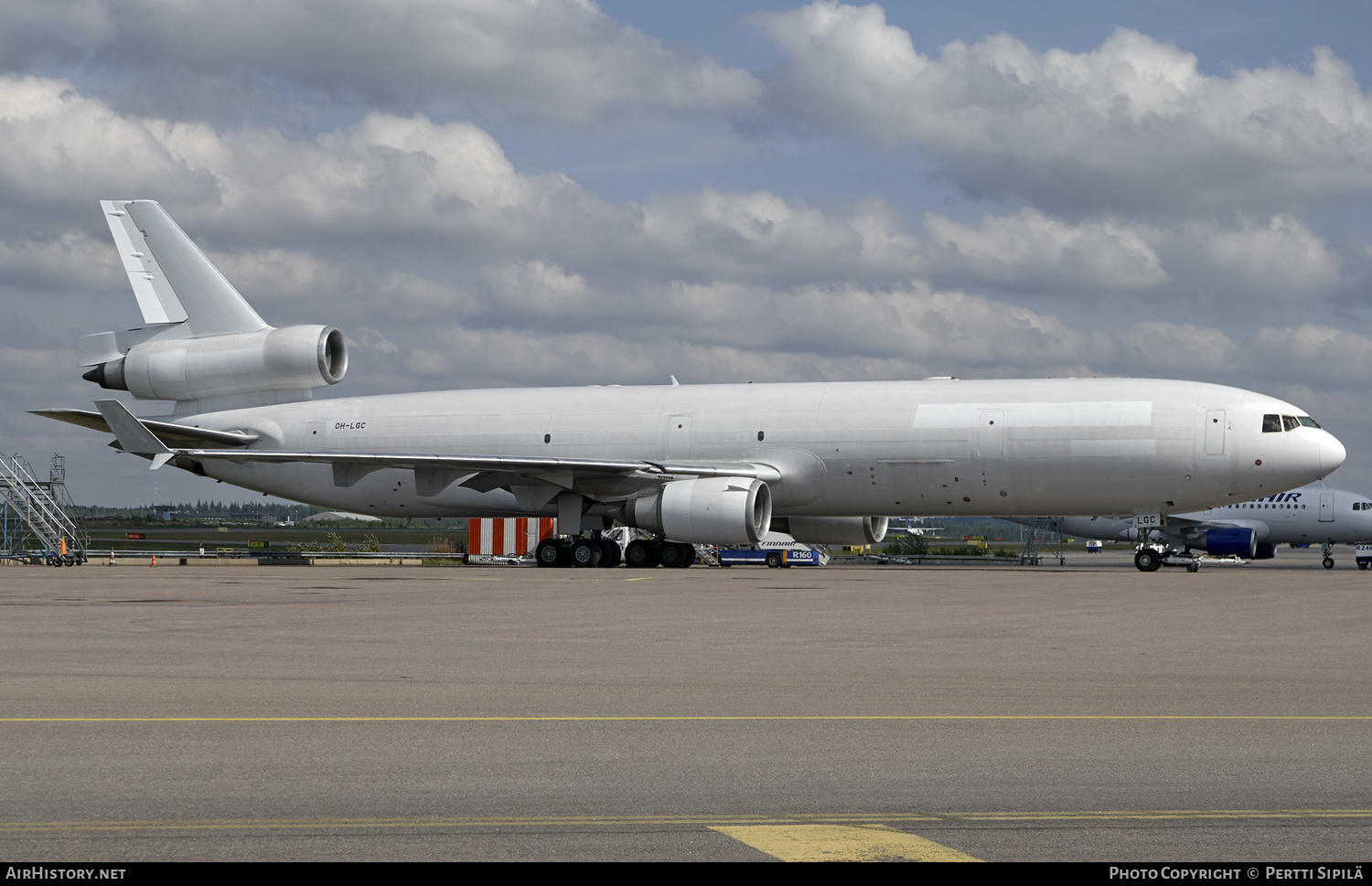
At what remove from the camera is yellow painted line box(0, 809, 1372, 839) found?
203 inches

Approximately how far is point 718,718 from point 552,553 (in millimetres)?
28113

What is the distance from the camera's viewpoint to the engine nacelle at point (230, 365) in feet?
131

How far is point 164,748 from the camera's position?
6906 mm

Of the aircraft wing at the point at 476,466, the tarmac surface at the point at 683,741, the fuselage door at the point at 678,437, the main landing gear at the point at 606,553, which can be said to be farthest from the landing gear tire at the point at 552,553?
the tarmac surface at the point at 683,741

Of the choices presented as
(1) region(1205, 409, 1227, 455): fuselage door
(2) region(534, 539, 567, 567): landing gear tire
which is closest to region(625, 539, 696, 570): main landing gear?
(2) region(534, 539, 567, 567): landing gear tire

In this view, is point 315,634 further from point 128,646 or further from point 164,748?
point 164,748

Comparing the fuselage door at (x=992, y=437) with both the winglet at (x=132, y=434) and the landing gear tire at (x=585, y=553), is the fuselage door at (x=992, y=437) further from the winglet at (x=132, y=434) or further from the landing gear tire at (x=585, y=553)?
the winglet at (x=132, y=434)

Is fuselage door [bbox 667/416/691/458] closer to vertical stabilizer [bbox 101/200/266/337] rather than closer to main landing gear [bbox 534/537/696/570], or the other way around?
main landing gear [bbox 534/537/696/570]

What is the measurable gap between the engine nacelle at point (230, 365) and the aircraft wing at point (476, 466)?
3.76 metres

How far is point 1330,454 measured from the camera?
30.6 metres

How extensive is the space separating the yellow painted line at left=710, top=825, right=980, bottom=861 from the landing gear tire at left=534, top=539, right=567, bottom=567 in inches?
1217

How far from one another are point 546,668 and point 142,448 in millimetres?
28495

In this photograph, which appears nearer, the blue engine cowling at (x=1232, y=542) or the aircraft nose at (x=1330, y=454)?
the aircraft nose at (x=1330, y=454)
